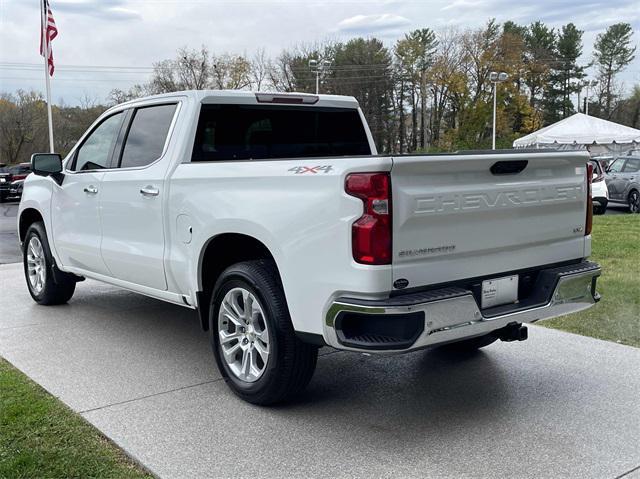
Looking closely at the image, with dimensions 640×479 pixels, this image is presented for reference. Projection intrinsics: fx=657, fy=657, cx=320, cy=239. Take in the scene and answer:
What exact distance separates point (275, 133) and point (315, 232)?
2.04 m

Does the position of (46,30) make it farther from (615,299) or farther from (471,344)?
(471,344)

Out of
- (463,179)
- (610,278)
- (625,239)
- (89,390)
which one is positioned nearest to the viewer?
(463,179)

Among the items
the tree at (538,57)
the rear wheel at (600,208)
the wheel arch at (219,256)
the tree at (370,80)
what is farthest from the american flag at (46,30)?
the tree at (538,57)

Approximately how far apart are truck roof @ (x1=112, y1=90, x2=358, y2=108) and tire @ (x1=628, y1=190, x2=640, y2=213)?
14639 millimetres

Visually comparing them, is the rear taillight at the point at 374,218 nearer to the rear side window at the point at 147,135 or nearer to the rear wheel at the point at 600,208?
the rear side window at the point at 147,135

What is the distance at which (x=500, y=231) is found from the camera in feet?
12.5

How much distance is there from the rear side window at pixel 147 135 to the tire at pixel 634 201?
1594 centimetres

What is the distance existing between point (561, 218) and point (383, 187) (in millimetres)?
1492

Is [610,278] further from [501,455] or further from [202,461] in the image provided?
[202,461]

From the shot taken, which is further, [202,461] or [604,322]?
[604,322]

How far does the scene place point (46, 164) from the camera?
6.19 metres

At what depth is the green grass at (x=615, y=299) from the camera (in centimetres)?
573

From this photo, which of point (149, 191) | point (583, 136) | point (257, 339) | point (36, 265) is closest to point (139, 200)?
point (149, 191)

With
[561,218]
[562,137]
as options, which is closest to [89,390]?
[561,218]
